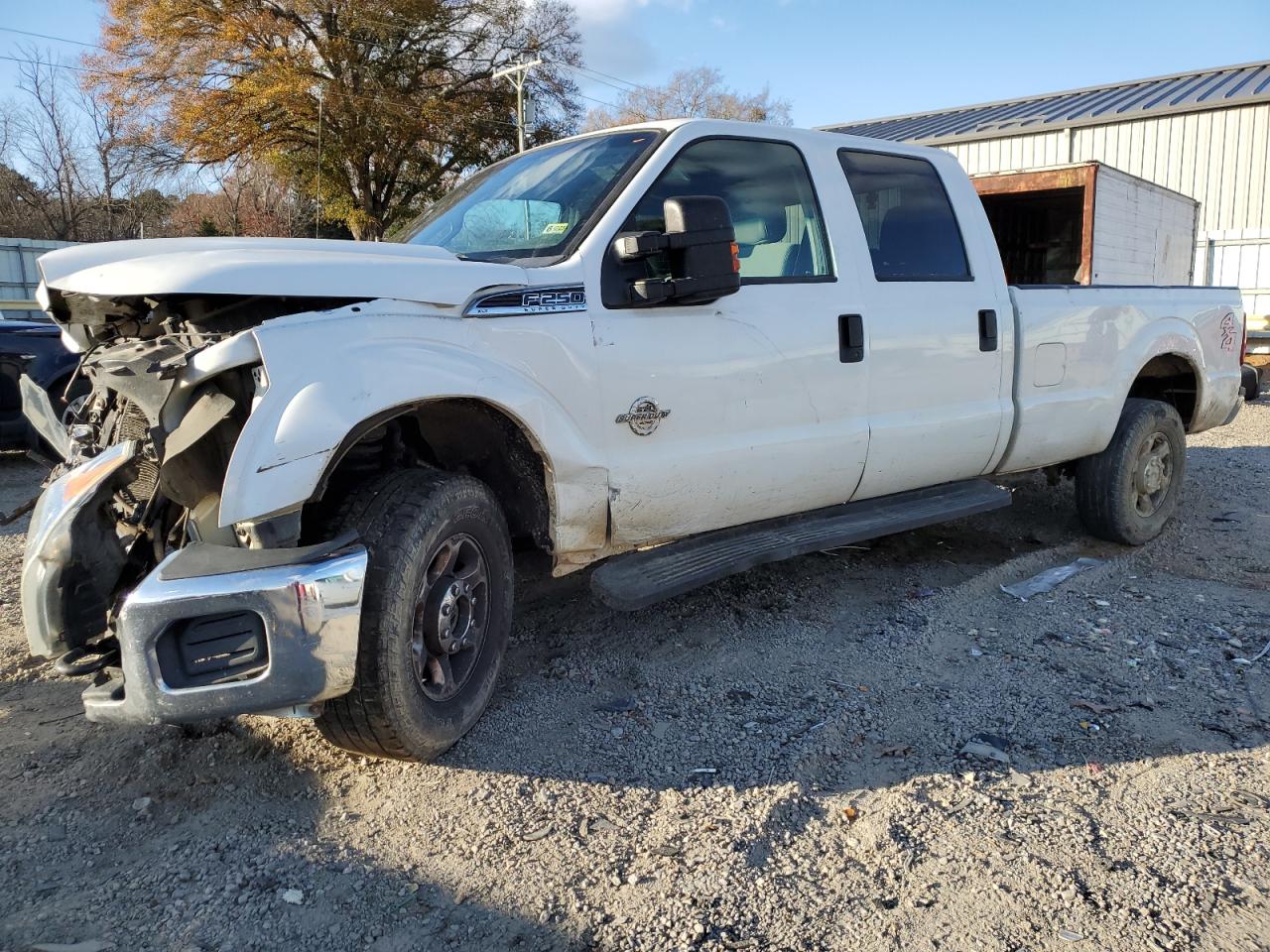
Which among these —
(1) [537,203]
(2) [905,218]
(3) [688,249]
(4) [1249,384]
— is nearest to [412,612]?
(3) [688,249]

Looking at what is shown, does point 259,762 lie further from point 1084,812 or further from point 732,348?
point 1084,812

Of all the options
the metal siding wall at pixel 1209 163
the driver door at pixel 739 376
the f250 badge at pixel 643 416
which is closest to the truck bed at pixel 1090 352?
the driver door at pixel 739 376

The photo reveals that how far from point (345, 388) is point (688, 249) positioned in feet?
4.15

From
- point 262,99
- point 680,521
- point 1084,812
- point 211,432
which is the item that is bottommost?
→ point 1084,812

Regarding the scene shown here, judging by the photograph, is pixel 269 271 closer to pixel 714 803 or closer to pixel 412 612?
pixel 412 612

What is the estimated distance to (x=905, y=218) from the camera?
15.1 feet

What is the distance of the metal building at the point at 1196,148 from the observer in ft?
56.1

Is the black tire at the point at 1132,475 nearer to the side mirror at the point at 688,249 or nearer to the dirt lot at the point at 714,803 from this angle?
the dirt lot at the point at 714,803

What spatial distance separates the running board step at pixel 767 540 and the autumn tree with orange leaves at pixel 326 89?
22.8 meters

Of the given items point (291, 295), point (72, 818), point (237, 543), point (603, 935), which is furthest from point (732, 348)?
point (72, 818)

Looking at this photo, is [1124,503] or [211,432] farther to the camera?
[1124,503]

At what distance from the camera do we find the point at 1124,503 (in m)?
5.61

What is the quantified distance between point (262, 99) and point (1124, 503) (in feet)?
78.6

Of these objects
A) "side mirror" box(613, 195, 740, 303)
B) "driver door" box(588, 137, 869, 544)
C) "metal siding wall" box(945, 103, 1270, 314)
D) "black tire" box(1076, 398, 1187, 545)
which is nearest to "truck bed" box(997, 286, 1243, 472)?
"black tire" box(1076, 398, 1187, 545)
